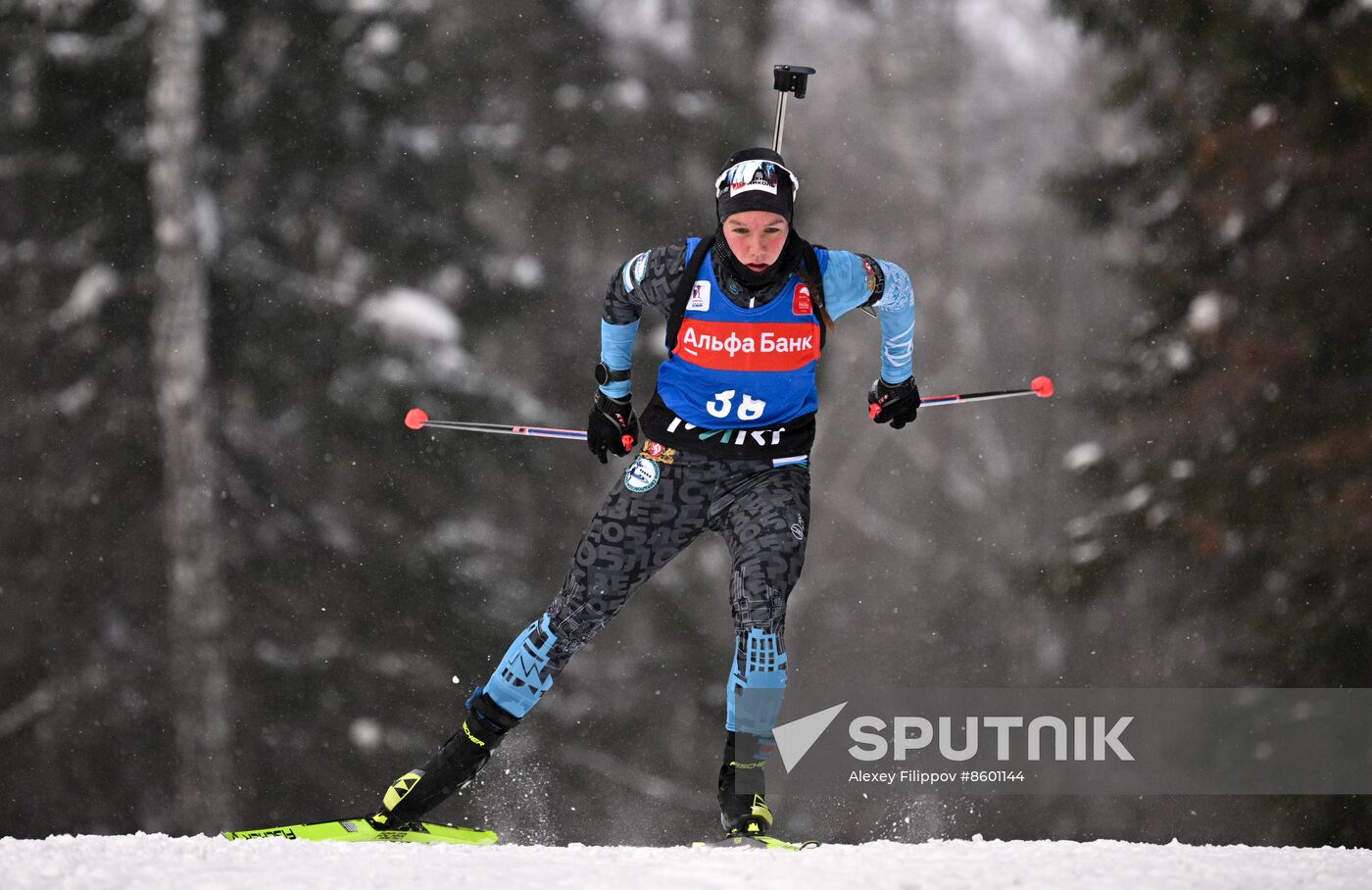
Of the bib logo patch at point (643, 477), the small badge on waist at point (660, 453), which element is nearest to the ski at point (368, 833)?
the bib logo patch at point (643, 477)

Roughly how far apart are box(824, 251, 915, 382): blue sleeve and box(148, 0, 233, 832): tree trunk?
266 inches

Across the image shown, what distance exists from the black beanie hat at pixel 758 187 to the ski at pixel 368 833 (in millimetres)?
2240

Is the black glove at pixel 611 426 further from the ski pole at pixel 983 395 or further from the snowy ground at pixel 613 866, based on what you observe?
the snowy ground at pixel 613 866

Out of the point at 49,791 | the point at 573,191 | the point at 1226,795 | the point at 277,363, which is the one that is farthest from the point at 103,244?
the point at 1226,795

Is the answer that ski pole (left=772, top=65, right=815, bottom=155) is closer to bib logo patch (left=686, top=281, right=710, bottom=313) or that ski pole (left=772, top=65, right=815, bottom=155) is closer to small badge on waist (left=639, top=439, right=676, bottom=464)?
bib logo patch (left=686, top=281, right=710, bottom=313)

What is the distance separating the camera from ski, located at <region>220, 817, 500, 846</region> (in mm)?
4562

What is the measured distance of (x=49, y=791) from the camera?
1062 centimetres

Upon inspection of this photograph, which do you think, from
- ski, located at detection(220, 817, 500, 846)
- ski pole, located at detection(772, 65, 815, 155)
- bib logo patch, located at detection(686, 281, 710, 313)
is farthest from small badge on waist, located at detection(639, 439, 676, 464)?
ski, located at detection(220, 817, 500, 846)

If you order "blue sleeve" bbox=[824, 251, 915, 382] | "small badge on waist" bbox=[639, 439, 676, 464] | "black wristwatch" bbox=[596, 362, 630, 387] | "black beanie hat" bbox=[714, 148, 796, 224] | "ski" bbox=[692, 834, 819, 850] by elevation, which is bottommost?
"ski" bbox=[692, 834, 819, 850]

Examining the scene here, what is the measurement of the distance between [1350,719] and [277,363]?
7875 millimetres

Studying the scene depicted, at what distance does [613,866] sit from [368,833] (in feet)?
3.10

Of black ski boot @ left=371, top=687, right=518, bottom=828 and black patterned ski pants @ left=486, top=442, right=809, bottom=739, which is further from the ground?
black patterned ski pants @ left=486, top=442, right=809, bottom=739

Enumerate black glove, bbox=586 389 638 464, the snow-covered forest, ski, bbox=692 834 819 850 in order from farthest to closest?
the snow-covered forest → black glove, bbox=586 389 638 464 → ski, bbox=692 834 819 850

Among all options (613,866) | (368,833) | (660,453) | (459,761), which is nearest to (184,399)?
(368,833)
